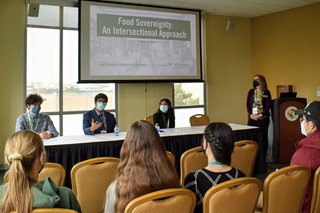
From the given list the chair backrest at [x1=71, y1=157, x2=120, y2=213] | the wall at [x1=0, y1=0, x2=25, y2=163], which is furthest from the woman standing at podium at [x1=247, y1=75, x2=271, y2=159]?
the wall at [x1=0, y1=0, x2=25, y2=163]

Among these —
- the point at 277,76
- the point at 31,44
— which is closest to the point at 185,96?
the point at 277,76

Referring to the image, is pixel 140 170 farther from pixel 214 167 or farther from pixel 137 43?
pixel 137 43

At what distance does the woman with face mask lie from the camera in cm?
522

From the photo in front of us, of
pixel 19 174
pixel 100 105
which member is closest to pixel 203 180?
pixel 19 174

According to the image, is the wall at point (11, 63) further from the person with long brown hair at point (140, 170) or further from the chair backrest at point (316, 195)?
the chair backrest at point (316, 195)

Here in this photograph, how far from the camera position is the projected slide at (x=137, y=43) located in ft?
19.2

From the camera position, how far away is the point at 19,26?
218 inches

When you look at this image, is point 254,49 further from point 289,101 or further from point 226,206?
point 226,206

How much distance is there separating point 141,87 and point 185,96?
1.15 meters

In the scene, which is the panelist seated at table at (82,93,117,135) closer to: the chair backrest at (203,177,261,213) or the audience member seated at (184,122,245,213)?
the audience member seated at (184,122,245,213)

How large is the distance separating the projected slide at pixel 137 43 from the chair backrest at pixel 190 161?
3.68m

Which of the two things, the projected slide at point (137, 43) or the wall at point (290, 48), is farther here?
the wall at point (290, 48)

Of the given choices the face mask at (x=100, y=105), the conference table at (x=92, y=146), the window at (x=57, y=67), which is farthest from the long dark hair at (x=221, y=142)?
the window at (x=57, y=67)

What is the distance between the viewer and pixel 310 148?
2166 millimetres
